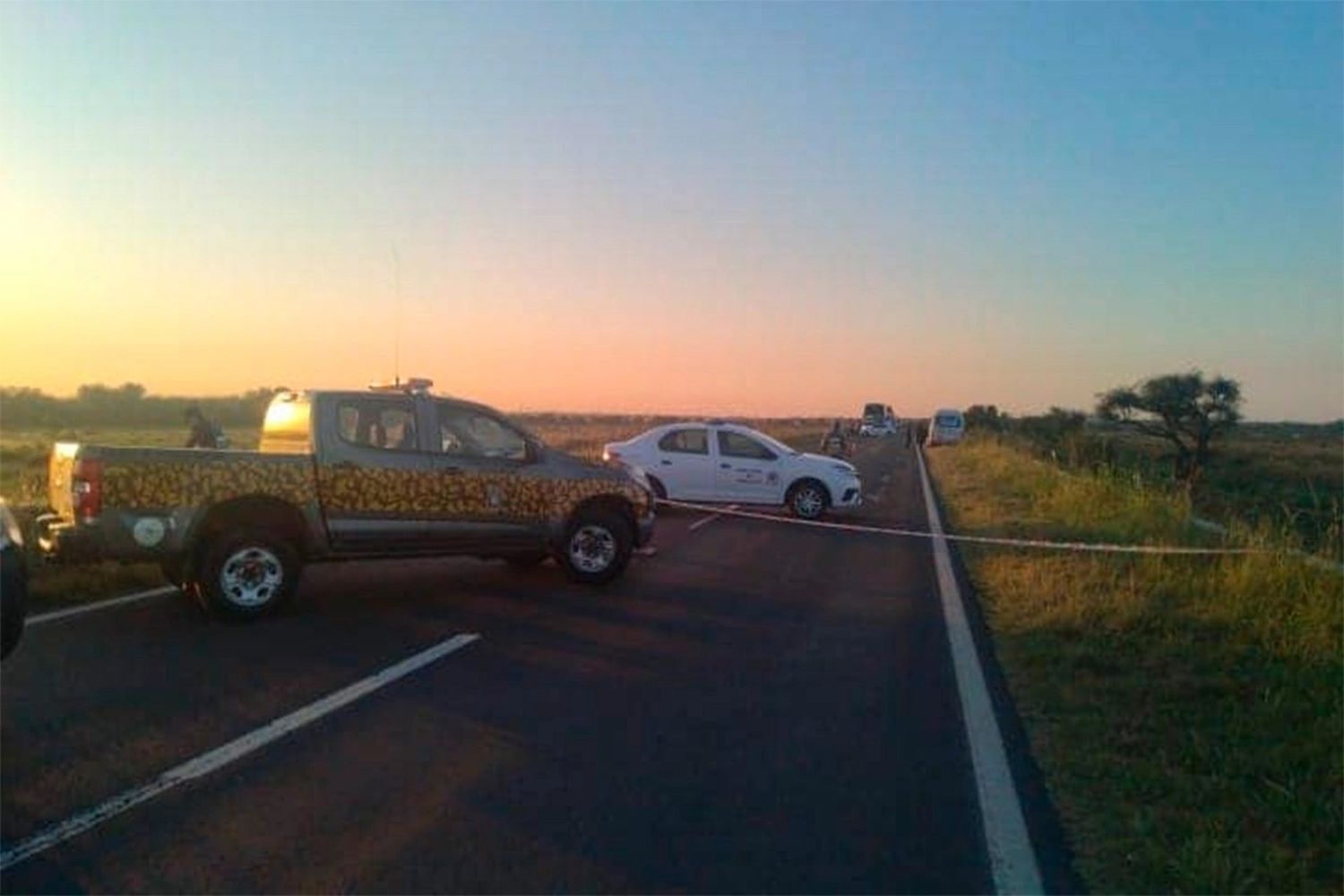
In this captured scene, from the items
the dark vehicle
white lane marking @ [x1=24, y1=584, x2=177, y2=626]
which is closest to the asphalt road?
white lane marking @ [x1=24, y1=584, x2=177, y2=626]

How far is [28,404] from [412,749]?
83422 millimetres

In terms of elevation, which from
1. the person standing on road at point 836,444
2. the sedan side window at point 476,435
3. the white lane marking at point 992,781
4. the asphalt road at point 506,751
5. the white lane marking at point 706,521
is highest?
the sedan side window at point 476,435

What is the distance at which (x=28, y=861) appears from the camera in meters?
4.93

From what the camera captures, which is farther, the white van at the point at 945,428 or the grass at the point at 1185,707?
the white van at the point at 945,428

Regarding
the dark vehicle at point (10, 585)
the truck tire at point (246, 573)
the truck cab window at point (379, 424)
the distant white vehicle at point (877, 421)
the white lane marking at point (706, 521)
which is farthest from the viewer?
the distant white vehicle at point (877, 421)

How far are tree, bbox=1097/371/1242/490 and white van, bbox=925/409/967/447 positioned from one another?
A: 475 inches

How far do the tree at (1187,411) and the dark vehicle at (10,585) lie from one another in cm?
5287

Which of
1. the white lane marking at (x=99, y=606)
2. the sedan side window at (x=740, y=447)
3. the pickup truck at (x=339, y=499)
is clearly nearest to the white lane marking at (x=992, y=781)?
the pickup truck at (x=339, y=499)

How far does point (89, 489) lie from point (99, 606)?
5.62 ft

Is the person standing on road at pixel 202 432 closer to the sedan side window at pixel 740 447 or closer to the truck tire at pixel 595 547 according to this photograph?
the truck tire at pixel 595 547

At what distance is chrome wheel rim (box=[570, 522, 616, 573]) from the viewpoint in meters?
12.7

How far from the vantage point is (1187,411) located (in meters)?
56.4

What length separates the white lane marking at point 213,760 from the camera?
17.0 feet

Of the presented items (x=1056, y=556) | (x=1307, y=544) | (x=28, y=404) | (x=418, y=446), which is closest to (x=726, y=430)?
(x=1056, y=556)
